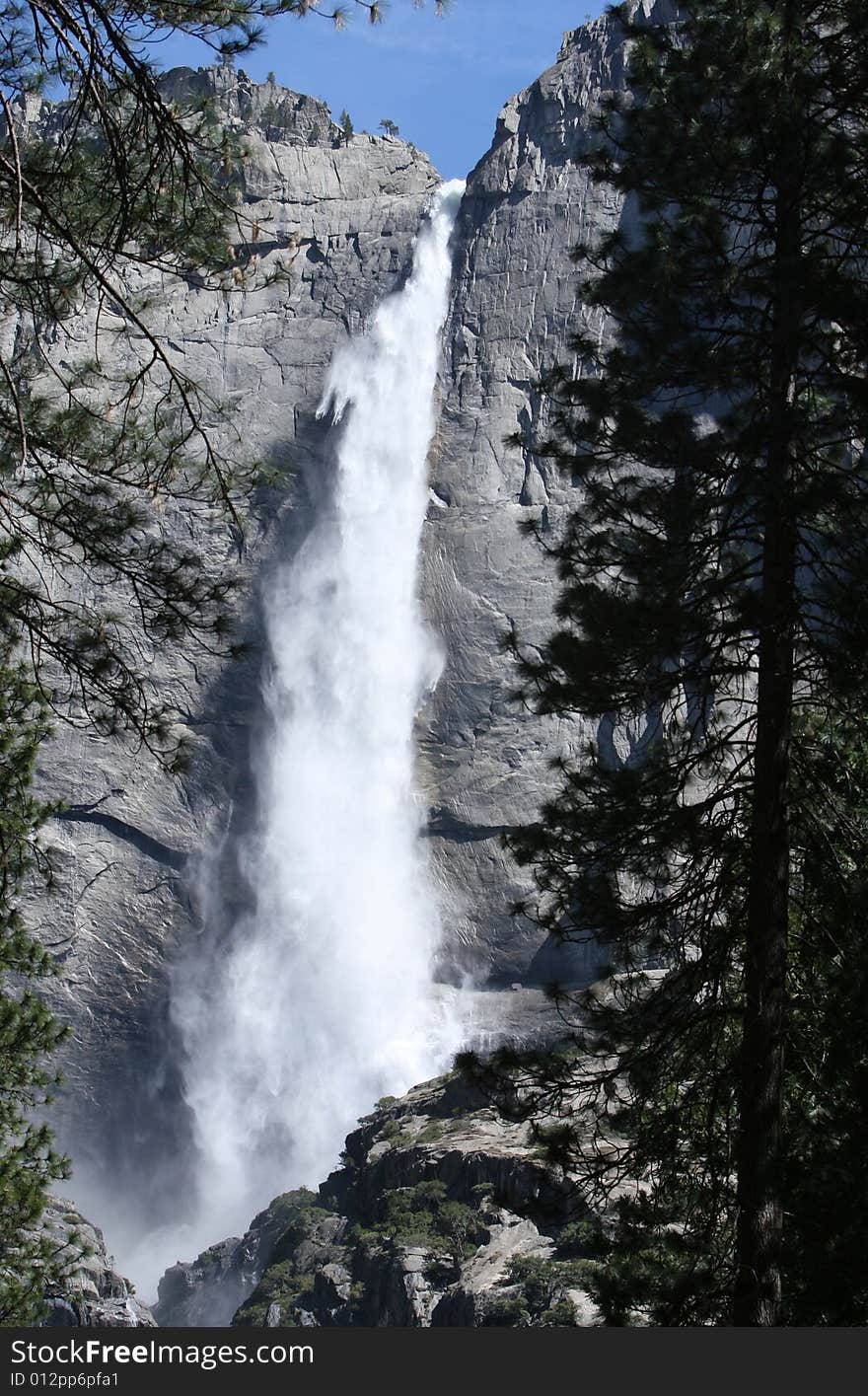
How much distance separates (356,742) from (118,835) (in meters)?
8.64

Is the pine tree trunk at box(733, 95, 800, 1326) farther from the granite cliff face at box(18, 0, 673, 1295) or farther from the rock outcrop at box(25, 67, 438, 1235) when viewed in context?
the rock outcrop at box(25, 67, 438, 1235)

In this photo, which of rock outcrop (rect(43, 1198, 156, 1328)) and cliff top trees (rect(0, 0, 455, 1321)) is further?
rock outcrop (rect(43, 1198, 156, 1328))

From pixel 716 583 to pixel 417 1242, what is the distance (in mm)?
23742

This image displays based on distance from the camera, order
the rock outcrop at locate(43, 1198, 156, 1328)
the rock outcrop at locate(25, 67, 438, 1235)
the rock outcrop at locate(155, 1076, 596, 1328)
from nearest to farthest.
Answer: the rock outcrop at locate(155, 1076, 596, 1328), the rock outcrop at locate(43, 1198, 156, 1328), the rock outcrop at locate(25, 67, 438, 1235)

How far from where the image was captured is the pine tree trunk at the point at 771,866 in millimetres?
6887

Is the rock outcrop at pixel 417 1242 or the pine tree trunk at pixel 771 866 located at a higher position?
the rock outcrop at pixel 417 1242

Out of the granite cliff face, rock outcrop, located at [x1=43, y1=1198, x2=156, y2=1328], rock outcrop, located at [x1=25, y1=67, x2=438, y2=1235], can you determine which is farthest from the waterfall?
rock outcrop, located at [x1=43, y1=1198, x2=156, y2=1328]

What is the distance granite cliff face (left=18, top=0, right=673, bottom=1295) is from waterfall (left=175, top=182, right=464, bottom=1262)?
87cm

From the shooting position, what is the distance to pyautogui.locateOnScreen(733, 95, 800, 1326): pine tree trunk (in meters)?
6.89

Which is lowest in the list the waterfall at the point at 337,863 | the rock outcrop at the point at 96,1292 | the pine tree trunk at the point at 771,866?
the pine tree trunk at the point at 771,866

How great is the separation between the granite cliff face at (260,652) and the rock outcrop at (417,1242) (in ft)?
33.4

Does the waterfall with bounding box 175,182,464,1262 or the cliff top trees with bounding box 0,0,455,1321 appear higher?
the waterfall with bounding box 175,182,464,1262

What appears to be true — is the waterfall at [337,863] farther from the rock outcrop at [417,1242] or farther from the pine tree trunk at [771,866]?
the pine tree trunk at [771,866]

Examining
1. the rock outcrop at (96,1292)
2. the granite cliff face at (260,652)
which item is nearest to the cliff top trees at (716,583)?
the rock outcrop at (96,1292)
